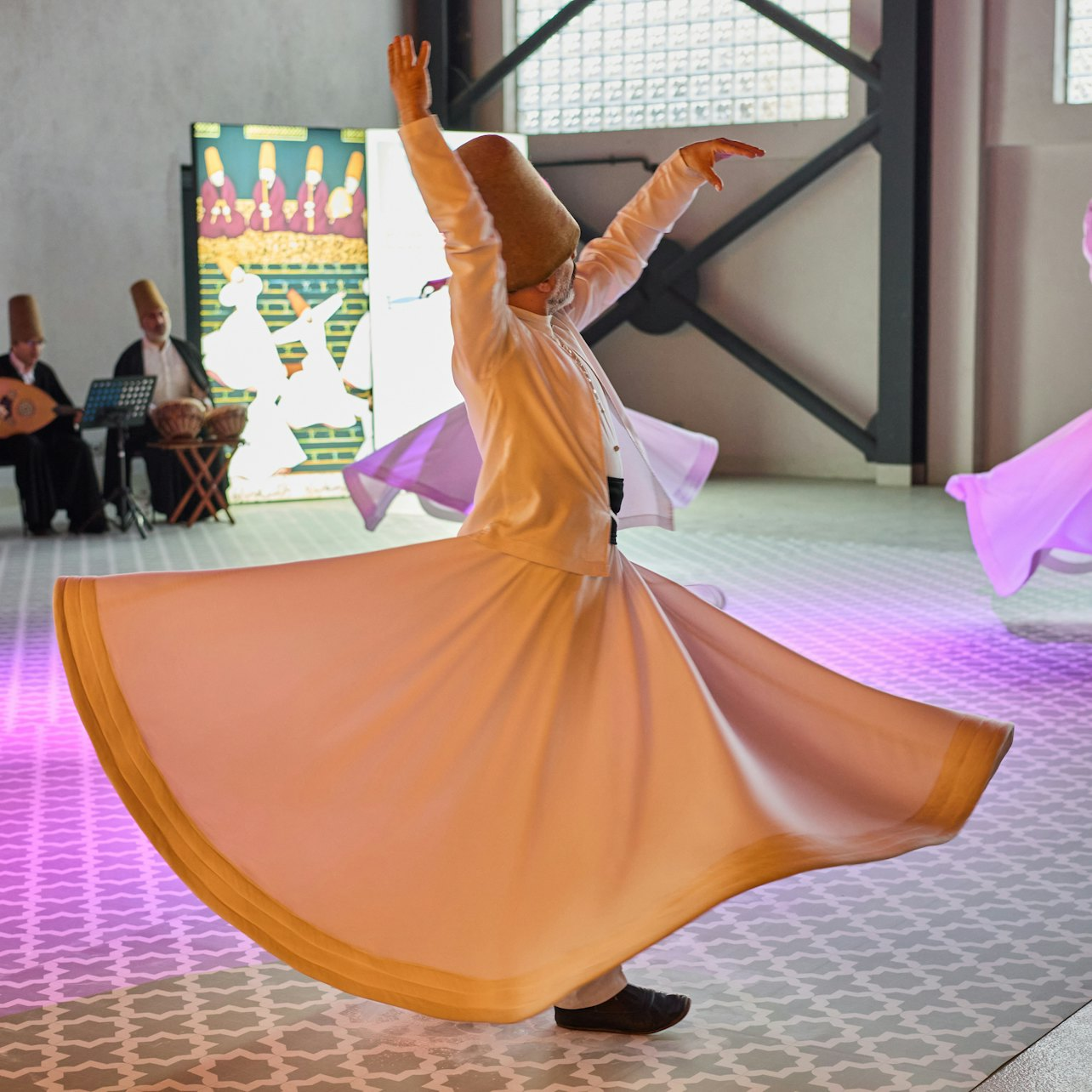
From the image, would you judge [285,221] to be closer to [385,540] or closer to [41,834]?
[385,540]

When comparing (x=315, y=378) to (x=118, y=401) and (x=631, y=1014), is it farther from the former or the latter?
(x=631, y=1014)

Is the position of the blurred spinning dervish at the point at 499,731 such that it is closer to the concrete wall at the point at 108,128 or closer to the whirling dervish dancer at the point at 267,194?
the whirling dervish dancer at the point at 267,194

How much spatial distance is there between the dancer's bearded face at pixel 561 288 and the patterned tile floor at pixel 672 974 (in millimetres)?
1138

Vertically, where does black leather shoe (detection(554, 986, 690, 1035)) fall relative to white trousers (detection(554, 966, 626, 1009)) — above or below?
below

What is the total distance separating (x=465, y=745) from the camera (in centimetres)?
239

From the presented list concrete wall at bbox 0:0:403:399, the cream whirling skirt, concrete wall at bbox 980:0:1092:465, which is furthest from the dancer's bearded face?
concrete wall at bbox 980:0:1092:465

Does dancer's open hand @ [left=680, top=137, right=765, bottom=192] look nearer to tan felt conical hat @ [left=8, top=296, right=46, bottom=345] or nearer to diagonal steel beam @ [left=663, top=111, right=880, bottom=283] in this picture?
tan felt conical hat @ [left=8, top=296, right=46, bottom=345]

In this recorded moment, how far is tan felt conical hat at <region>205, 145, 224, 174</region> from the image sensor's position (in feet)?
29.4

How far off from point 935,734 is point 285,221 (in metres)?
7.47

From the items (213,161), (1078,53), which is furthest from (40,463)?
(1078,53)

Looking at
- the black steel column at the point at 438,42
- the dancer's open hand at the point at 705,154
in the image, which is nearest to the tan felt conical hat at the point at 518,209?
the dancer's open hand at the point at 705,154

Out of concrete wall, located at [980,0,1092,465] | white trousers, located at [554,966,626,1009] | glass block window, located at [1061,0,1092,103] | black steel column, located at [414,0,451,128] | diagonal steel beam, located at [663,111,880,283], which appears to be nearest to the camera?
white trousers, located at [554,966,626,1009]

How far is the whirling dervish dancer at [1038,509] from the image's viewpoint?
5480 millimetres

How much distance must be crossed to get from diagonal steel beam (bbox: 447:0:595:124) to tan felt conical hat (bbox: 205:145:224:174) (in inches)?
110
